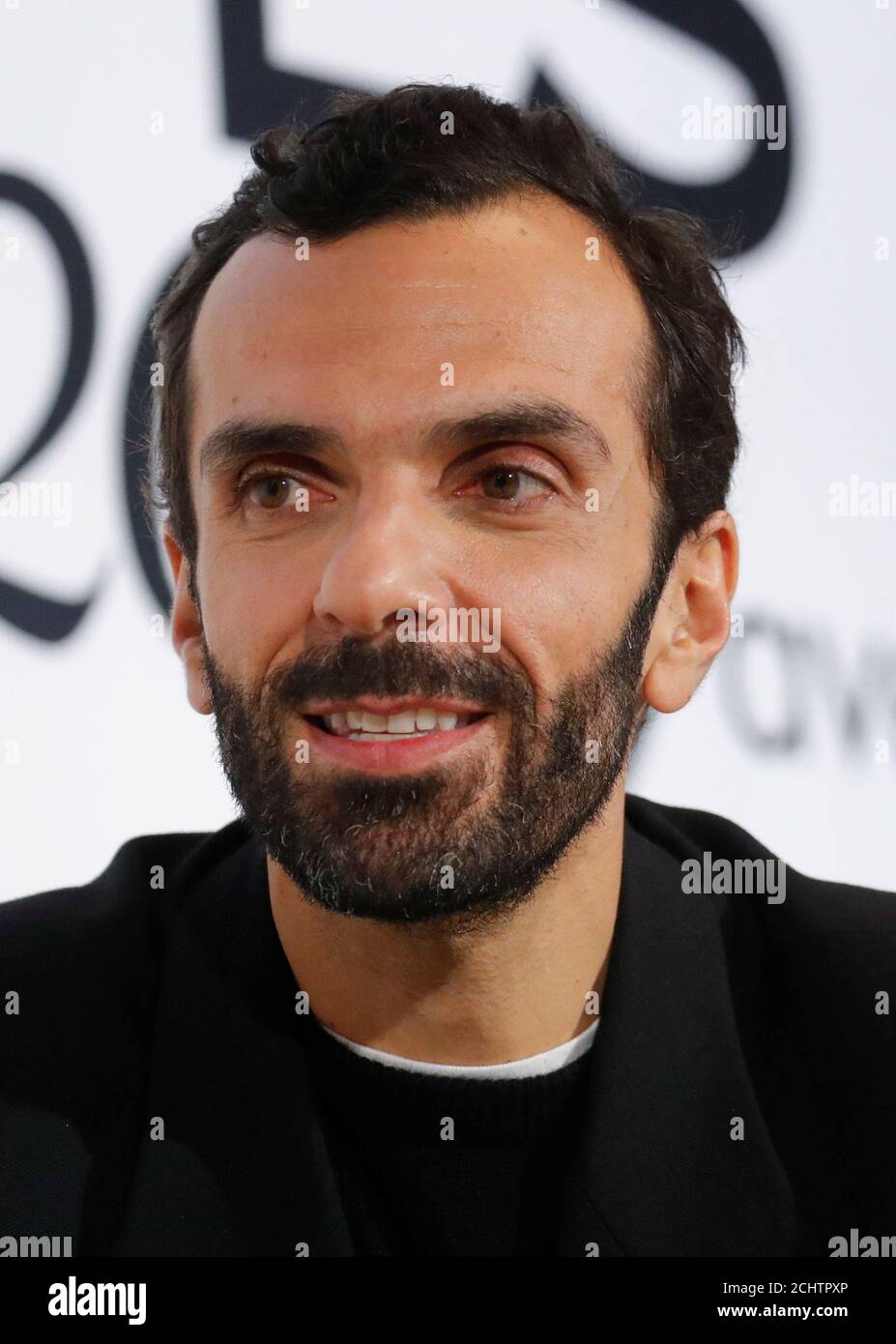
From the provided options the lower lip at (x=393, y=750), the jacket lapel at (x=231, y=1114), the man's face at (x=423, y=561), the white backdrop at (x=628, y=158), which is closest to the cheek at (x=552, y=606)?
the man's face at (x=423, y=561)

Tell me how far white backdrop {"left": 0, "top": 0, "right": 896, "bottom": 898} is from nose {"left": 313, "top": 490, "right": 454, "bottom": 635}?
1126 mm

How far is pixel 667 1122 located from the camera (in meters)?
1.67

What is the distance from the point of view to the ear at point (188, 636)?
71.4 inches

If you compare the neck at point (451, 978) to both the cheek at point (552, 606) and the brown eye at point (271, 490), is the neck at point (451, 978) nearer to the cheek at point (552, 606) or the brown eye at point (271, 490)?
the cheek at point (552, 606)

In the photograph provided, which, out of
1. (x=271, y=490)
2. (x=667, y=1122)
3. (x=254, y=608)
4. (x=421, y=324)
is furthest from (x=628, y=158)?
(x=667, y=1122)

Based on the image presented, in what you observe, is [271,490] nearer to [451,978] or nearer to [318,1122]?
[451,978]

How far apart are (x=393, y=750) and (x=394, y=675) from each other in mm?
88

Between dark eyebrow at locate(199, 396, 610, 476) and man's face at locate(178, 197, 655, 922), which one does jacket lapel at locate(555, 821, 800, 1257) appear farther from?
dark eyebrow at locate(199, 396, 610, 476)

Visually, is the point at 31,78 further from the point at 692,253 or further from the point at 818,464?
the point at 818,464

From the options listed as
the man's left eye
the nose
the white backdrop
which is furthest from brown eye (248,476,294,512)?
the white backdrop

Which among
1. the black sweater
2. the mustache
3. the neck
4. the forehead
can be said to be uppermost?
the forehead

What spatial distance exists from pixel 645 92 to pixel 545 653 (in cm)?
147

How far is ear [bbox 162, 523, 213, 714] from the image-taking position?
1.81 metres

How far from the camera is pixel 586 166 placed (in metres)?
1.81
